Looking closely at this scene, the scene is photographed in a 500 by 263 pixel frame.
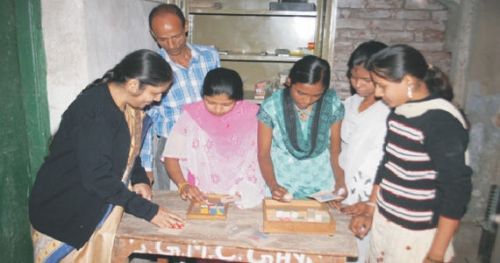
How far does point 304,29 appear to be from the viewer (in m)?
3.98

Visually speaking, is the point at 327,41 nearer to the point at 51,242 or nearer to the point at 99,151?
the point at 99,151

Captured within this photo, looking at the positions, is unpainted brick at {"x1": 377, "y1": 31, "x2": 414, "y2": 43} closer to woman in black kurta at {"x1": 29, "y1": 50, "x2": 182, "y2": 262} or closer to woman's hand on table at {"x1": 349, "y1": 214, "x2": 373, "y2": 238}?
woman's hand on table at {"x1": 349, "y1": 214, "x2": 373, "y2": 238}

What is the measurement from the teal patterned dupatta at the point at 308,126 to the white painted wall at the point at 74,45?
1112mm

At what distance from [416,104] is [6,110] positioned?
6.79 ft

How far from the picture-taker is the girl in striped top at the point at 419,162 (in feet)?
4.69

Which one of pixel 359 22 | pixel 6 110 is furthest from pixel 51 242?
pixel 359 22

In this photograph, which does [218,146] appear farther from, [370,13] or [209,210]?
[370,13]

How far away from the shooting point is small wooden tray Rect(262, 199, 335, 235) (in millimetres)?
1685

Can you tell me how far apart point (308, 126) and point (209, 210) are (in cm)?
77

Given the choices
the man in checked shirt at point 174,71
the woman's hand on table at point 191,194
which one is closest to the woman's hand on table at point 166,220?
the woman's hand on table at point 191,194

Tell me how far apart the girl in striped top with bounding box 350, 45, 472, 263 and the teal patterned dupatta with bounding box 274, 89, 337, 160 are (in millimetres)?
475

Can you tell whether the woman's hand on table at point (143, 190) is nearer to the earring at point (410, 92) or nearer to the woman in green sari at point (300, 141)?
the woman in green sari at point (300, 141)

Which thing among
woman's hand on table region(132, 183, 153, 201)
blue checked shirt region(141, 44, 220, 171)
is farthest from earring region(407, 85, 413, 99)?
blue checked shirt region(141, 44, 220, 171)

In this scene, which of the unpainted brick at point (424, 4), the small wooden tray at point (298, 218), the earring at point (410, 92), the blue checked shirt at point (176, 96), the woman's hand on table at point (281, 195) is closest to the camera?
the earring at point (410, 92)
